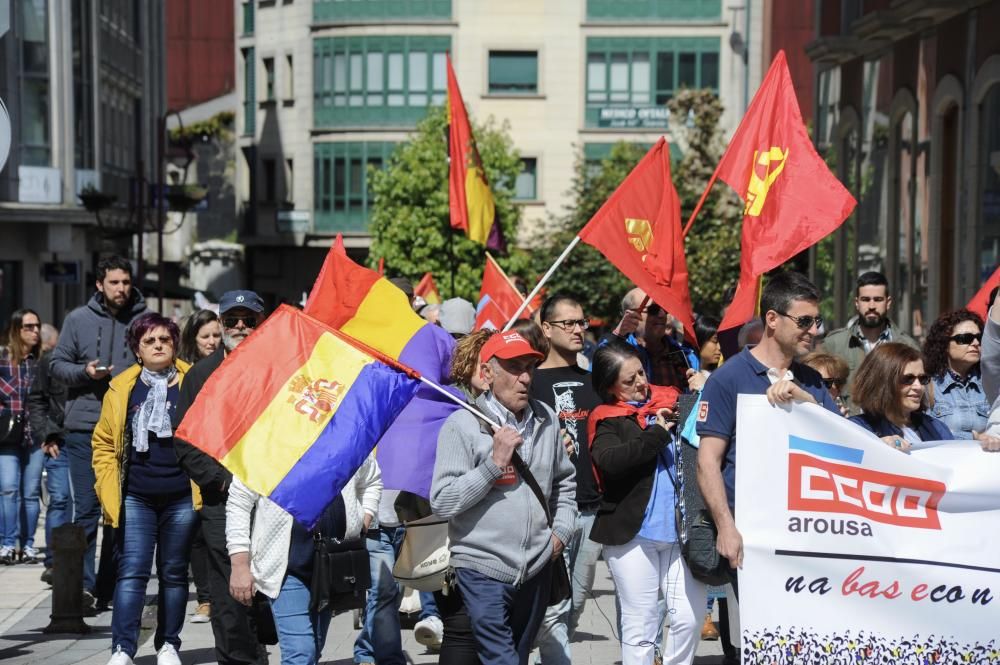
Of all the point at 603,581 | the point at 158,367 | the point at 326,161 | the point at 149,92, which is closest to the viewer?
the point at 158,367

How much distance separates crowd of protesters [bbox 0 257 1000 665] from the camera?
6.79 metres

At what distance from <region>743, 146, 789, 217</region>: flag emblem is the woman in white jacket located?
3.42 metres

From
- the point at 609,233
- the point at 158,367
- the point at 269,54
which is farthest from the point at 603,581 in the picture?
the point at 269,54

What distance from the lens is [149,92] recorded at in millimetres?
49656

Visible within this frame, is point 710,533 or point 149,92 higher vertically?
point 149,92

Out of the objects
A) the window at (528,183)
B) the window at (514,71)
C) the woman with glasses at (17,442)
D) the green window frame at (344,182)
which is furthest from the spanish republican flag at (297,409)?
the window at (514,71)

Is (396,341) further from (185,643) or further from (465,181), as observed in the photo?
(465,181)

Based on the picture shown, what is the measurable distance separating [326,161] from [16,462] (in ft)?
135

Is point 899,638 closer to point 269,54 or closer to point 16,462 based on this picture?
point 16,462

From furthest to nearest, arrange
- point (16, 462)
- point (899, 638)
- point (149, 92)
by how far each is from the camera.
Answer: point (149, 92) → point (16, 462) → point (899, 638)

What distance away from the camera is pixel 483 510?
22.4 feet

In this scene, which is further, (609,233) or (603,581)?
(603,581)

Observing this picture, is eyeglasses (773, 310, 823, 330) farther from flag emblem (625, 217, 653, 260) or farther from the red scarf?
flag emblem (625, 217, 653, 260)

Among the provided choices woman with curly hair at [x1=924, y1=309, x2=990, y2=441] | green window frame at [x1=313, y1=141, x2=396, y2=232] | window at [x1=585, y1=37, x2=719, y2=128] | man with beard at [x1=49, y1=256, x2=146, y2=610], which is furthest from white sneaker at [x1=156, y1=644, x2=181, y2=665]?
green window frame at [x1=313, y1=141, x2=396, y2=232]
